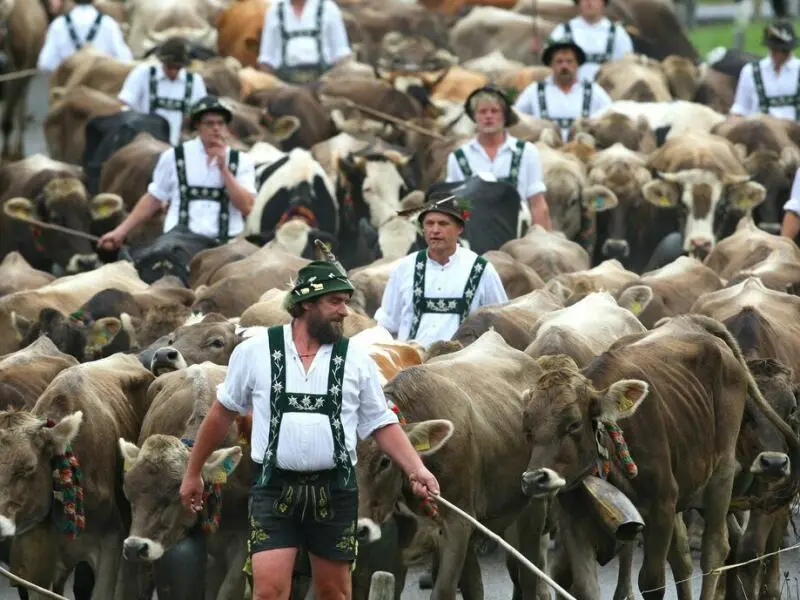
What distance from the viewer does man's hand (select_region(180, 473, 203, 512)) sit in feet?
29.2

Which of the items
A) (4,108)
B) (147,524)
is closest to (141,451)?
(147,524)

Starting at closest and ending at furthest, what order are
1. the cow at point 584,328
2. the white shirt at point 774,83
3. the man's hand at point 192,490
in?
1. the man's hand at point 192,490
2. the cow at point 584,328
3. the white shirt at point 774,83

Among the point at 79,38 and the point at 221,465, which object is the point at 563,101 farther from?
the point at 221,465

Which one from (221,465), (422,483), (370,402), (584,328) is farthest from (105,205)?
(422,483)

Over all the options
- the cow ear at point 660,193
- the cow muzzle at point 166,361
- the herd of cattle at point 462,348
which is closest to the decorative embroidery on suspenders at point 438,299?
the herd of cattle at point 462,348

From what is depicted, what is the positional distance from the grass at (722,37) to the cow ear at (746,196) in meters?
18.7

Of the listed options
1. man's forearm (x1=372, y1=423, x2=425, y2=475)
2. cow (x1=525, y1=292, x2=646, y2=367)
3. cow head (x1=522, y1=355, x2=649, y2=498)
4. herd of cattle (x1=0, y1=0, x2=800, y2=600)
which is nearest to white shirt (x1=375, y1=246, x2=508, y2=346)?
herd of cattle (x1=0, y1=0, x2=800, y2=600)

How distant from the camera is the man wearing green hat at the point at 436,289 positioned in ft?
39.4

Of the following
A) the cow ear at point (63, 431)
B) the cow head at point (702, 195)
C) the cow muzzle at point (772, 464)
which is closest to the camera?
the cow ear at point (63, 431)

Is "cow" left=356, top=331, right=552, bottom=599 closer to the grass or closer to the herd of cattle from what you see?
the herd of cattle

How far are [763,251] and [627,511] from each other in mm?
6337

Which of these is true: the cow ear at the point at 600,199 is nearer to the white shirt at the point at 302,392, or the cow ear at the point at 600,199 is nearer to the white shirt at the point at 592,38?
the white shirt at the point at 592,38

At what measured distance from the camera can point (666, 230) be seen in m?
18.8

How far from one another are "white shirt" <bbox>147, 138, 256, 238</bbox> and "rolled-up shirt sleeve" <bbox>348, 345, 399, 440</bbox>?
689 centimetres
